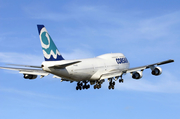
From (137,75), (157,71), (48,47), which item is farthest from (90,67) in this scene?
(157,71)

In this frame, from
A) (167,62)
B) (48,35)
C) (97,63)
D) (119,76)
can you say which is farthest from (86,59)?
(167,62)

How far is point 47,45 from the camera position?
146 feet

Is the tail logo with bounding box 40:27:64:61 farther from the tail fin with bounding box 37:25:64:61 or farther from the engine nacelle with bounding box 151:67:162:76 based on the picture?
the engine nacelle with bounding box 151:67:162:76

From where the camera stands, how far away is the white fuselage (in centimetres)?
4531

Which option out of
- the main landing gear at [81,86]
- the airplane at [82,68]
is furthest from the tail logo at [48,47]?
the main landing gear at [81,86]

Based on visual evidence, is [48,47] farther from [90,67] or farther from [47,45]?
[90,67]

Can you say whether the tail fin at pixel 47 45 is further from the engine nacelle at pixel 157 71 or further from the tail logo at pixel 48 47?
the engine nacelle at pixel 157 71

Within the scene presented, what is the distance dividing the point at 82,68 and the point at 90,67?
238cm

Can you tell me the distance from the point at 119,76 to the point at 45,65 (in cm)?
1466

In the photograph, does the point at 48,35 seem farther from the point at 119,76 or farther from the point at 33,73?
the point at 119,76

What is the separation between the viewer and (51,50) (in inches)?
1763

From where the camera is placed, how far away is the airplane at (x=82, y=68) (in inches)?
1747

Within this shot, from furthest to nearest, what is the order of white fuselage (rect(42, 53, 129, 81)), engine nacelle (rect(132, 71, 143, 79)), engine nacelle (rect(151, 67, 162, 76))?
engine nacelle (rect(132, 71, 143, 79))
engine nacelle (rect(151, 67, 162, 76))
white fuselage (rect(42, 53, 129, 81))

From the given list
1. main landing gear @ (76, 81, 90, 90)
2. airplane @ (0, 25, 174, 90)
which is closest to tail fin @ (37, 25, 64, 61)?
airplane @ (0, 25, 174, 90)
